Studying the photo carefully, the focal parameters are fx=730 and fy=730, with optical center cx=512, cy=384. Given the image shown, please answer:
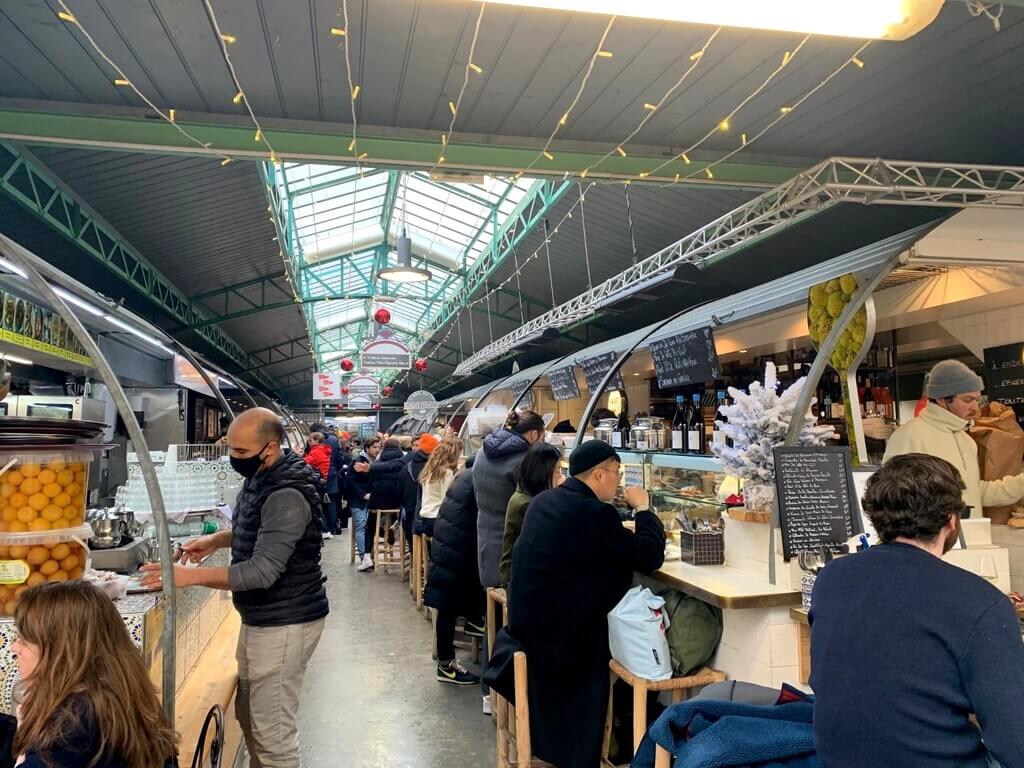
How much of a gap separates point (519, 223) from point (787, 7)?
840 cm

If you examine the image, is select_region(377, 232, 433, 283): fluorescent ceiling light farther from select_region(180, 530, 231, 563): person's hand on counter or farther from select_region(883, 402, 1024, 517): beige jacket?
select_region(883, 402, 1024, 517): beige jacket

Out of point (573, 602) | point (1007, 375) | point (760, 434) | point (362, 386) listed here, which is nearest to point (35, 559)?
point (573, 602)

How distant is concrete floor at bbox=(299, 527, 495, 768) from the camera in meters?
4.01

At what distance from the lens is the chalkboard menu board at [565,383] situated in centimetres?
852

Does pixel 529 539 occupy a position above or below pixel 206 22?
below

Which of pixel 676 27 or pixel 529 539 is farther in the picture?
pixel 676 27

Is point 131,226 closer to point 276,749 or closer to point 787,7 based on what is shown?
point 276,749

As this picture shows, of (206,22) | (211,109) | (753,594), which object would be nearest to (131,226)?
(211,109)

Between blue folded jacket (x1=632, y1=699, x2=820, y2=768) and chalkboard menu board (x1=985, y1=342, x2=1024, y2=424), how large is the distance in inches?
219

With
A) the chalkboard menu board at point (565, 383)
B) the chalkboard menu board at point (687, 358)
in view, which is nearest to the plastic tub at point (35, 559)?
the chalkboard menu board at point (687, 358)

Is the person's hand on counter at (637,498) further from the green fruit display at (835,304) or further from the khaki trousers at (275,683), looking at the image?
the green fruit display at (835,304)

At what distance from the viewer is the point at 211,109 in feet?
13.3

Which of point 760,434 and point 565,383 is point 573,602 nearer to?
point 760,434

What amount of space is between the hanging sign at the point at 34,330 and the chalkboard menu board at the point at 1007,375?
745 cm
